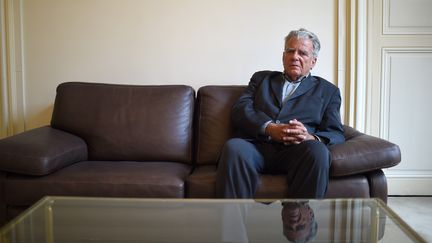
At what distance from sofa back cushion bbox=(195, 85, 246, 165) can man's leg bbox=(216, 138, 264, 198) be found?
383mm

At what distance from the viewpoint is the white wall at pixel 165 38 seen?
2.46m

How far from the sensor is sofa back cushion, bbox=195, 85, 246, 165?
84.0 inches

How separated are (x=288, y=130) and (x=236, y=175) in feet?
1.11

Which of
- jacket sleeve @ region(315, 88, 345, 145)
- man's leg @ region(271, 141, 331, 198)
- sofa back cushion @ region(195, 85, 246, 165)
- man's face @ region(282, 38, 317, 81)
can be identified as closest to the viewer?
man's leg @ region(271, 141, 331, 198)

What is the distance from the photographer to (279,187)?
5.55ft

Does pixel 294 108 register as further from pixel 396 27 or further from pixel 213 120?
pixel 396 27

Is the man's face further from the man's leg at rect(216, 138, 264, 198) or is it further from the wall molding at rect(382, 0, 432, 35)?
the wall molding at rect(382, 0, 432, 35)

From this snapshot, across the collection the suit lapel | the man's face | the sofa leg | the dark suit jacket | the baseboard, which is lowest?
the baseboard

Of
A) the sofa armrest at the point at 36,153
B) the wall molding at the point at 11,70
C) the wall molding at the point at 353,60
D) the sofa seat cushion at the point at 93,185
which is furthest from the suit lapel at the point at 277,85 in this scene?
the wall molding at the point at 11,70

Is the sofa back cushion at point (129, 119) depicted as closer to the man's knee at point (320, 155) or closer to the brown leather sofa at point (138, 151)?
the brown leather sofa at point (138, 151)

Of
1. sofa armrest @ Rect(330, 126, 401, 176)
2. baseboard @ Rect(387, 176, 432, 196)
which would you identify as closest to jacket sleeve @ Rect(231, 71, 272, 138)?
sofa armrest @ Rect(330, 126, 401, 176)

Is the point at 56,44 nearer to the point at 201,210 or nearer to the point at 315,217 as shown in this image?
the point at 201,210

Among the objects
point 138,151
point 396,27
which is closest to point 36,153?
point 138,151

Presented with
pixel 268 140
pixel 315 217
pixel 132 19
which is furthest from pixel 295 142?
pixel 132 19
